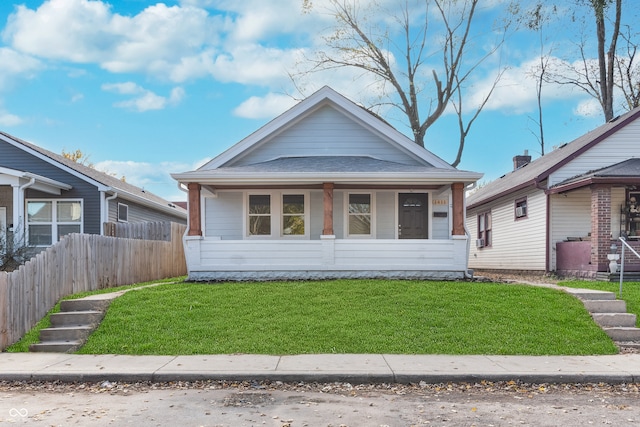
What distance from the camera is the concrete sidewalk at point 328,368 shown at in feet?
21.2

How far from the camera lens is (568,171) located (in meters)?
15.6

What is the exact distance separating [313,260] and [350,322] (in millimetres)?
4112

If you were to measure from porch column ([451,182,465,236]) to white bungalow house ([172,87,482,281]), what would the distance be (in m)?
0.03

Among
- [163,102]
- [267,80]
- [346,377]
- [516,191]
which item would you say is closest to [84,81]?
[163,102]

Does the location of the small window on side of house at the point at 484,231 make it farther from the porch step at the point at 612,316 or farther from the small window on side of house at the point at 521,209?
the porch step at the point at 612,316

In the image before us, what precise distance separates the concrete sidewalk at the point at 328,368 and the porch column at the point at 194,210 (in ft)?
17.8

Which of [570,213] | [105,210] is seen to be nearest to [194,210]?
[105,210]

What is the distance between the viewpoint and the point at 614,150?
15.7 m

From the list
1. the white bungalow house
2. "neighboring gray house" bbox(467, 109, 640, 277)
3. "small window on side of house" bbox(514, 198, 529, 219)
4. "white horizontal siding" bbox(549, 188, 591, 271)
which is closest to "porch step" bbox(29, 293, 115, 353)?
the white bungalow house

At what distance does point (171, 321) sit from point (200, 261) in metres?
3.87

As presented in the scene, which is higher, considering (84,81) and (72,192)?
(84,81)

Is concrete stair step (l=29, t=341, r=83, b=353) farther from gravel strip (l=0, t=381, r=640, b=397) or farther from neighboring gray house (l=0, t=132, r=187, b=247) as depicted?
neighboring gray house (l=0, t=132, r=187, b=247)

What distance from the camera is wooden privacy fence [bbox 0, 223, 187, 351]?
8234mm

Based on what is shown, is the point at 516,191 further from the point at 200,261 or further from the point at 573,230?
the point at 200,261
